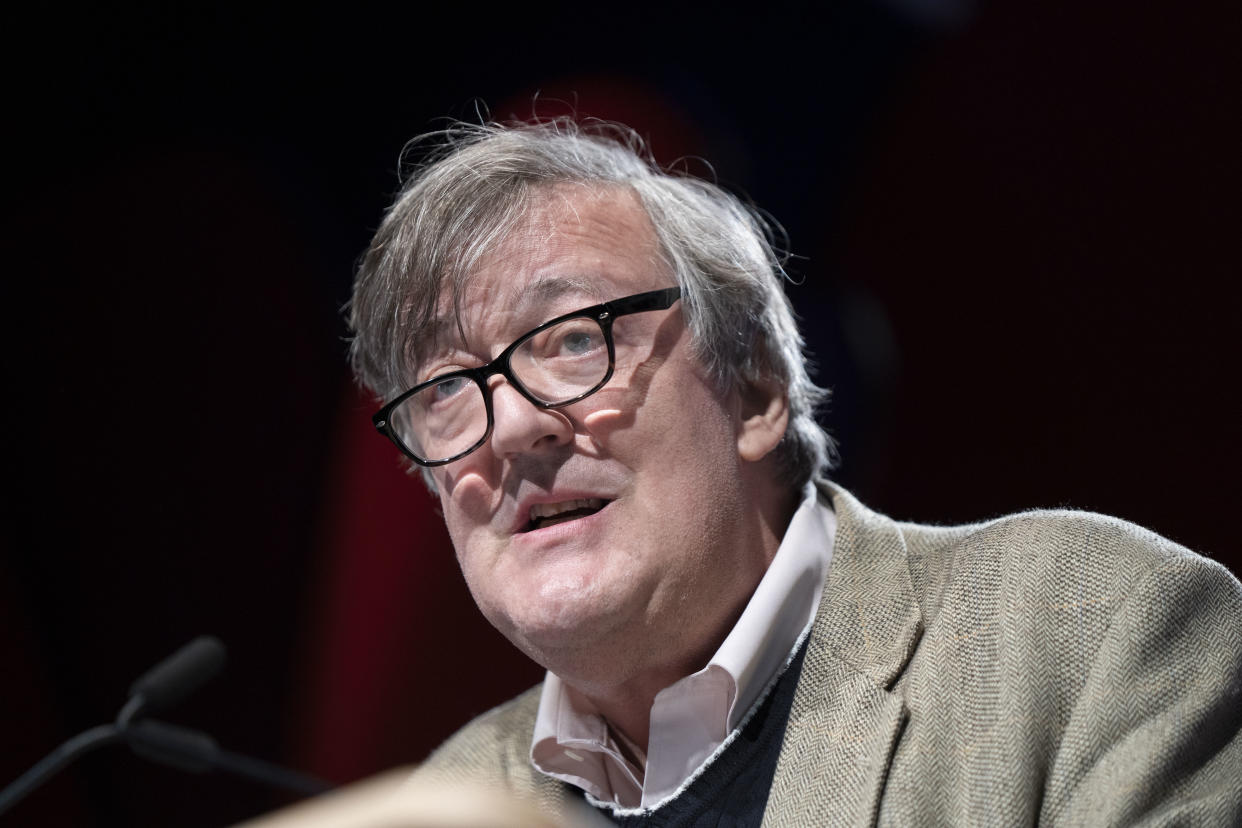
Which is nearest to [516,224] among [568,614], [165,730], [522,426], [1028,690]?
[522,426]

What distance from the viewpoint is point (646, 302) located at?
1697 millimetres

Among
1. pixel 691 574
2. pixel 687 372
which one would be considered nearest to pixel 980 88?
pixel 687 372

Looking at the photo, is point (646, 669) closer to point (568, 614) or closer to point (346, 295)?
point (568, 614)

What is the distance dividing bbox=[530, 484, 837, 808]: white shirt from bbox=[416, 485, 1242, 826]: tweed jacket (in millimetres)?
83

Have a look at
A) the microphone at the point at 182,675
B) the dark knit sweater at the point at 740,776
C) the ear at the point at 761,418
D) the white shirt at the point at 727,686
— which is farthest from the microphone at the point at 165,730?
the ear at the point at 761,418

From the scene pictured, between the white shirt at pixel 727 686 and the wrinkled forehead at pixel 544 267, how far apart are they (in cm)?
48

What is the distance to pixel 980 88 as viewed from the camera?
95.8 inches

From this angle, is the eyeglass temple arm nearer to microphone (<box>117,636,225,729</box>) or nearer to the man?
the man

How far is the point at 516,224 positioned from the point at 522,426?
0.35 metres

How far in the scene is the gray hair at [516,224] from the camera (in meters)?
1.76

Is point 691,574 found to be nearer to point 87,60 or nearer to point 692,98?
point 692,98

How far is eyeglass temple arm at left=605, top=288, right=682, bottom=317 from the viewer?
167 cm

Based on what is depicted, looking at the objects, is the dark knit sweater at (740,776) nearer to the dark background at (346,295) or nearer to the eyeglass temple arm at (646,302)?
the eyeglass temple arm at (646,302)

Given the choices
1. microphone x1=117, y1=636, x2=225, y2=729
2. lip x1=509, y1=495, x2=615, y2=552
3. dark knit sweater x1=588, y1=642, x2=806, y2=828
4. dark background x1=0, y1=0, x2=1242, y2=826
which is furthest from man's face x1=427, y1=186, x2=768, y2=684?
dark background x1=0, y1=0, x2=1242, y2=826
